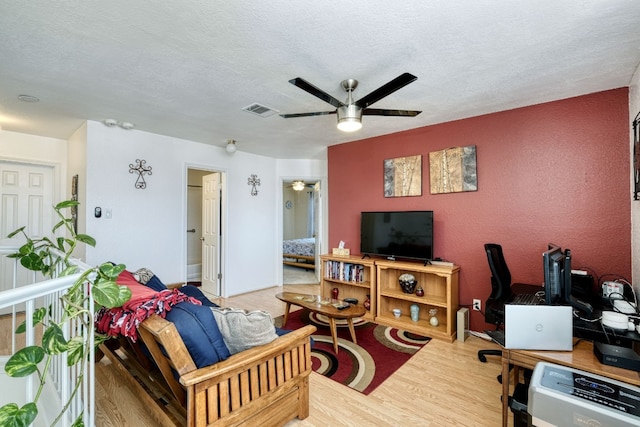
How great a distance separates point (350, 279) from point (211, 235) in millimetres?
2502

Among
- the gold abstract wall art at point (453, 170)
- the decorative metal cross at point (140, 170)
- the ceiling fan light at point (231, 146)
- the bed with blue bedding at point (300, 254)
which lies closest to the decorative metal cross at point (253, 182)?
the ceiling fan light at point (231, 146)

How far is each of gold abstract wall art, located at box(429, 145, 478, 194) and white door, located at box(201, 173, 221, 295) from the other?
10.7 ft

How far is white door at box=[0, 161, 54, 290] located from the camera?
381cm

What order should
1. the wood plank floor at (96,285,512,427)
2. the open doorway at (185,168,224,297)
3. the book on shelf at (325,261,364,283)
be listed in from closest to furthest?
the wood plank floor at (96,285,512,427)
the book on shelf at (325,261,364,283)
the open doorway at (185,168,224,297)

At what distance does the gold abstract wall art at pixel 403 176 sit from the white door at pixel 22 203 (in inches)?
185

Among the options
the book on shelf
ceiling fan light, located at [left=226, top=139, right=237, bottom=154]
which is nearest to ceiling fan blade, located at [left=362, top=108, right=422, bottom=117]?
the book on shelf

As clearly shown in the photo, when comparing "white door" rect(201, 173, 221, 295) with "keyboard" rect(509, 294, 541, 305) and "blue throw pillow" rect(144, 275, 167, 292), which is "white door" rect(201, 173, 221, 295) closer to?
"blue throw pillow" rect(144, 275, 167, 292)

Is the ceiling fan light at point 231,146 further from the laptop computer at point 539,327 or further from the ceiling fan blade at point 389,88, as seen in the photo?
the laptop computer at point 539,327

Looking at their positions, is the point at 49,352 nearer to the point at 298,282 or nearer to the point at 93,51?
the point at 93,51

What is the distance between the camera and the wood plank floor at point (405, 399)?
6.19 ft

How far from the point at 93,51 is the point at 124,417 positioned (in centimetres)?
239

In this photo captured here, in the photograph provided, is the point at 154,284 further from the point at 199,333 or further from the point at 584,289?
the point at 584,289

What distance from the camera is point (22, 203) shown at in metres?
3.94

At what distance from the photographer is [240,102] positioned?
2.82m
